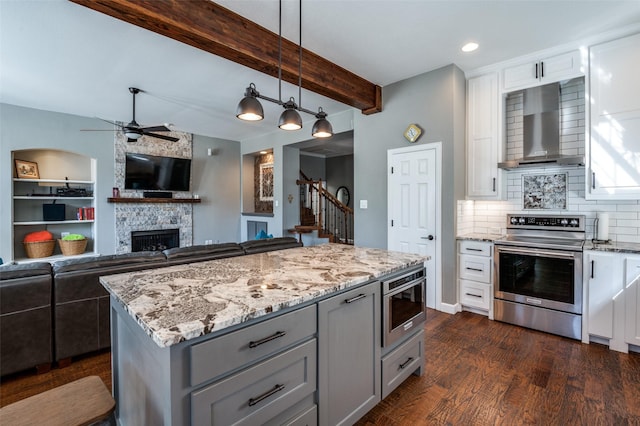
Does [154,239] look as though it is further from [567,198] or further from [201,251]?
[567,198]

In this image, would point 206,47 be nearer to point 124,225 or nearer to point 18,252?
point 124,225

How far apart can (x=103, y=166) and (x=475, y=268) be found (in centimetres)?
659

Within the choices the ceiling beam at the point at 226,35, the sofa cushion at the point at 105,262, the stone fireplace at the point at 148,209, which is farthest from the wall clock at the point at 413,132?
the stone fireplace at the point at 148,209

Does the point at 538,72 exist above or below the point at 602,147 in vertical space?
above

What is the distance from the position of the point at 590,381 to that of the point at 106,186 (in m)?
7.32

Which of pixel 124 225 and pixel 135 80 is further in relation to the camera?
pixel 124 225

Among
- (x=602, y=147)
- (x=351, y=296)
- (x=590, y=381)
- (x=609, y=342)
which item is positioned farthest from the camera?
(x=602, y=147)

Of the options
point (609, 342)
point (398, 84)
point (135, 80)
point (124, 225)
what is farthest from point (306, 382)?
point (124, 225)

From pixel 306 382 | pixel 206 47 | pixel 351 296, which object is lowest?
pixel 306 382

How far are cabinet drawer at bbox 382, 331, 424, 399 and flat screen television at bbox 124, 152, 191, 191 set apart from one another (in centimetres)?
601

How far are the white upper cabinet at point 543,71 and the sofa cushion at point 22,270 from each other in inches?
194

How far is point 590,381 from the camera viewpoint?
2.22 m

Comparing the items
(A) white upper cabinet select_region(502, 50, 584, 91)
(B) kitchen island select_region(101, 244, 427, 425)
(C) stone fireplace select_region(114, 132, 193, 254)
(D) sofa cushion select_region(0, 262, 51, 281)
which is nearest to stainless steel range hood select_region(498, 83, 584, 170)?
(A) white upper cabinet select_region(502, 50, 584, 91)

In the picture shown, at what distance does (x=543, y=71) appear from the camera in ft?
10.8
